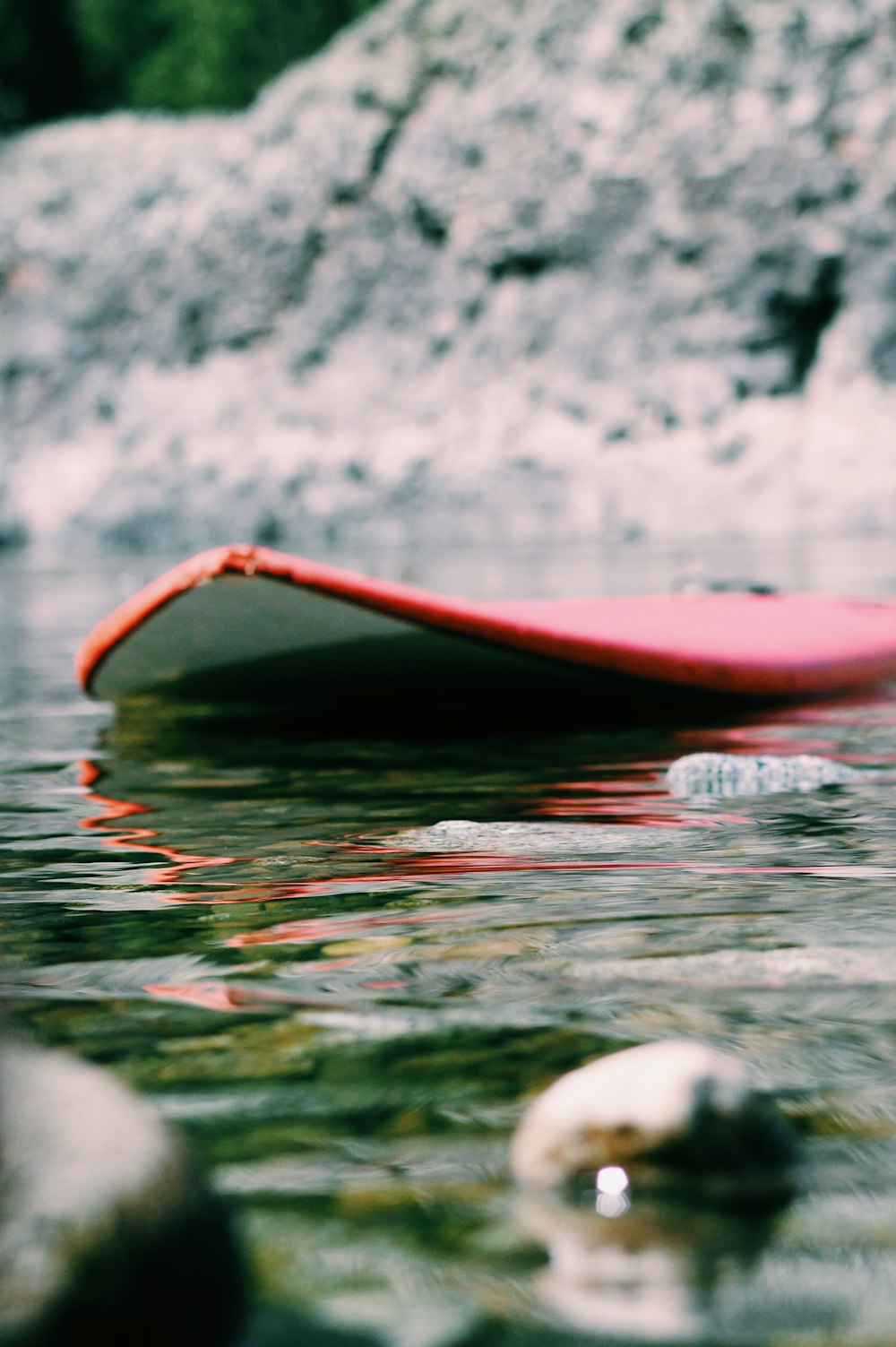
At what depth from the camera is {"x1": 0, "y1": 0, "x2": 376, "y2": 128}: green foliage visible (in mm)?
27438

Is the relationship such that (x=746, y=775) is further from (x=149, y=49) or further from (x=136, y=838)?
(x=149, y=49)

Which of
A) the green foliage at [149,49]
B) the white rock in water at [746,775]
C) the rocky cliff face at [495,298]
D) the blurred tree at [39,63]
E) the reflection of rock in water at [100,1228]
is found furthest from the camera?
the blurred tree at [39,63]

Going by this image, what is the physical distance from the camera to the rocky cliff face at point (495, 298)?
1841 centimetres

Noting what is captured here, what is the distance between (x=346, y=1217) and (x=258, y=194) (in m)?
23.0

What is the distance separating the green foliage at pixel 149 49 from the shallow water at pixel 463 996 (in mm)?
27235

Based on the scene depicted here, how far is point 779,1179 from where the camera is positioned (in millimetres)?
930

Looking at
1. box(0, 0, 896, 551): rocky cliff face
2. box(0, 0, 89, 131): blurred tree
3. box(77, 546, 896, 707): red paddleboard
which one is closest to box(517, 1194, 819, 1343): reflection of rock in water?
box(77, 546, 896, 707): red paddleboard

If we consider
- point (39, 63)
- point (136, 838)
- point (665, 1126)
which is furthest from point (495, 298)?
point (665, 1126)

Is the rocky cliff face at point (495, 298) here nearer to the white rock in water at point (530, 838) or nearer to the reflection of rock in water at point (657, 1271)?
the white rock in water at point (530, 838)

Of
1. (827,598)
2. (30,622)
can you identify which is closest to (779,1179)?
(827,598)

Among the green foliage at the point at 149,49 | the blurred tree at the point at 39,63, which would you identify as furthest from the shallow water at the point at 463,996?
the blurred tree at the point at 39,63

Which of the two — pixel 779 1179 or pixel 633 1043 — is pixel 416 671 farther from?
pixel 779 1179

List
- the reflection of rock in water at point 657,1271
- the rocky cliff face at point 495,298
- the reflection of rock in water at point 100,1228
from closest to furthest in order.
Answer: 1. the reflection of rock in water at point 100,1228
2. the reflection of rock in water at point 657,1271
3. the rocky cliff face at point 495,298

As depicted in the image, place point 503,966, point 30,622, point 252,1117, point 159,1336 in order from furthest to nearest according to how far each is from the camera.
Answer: point 30,622 → point 503,966 → point 252,1117 → point 159,1336
